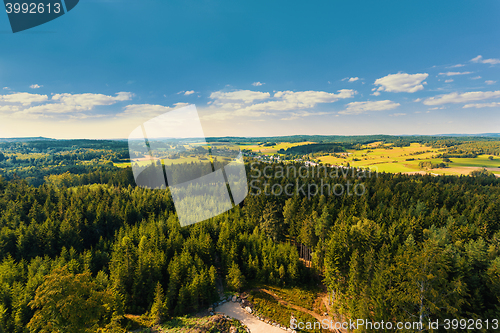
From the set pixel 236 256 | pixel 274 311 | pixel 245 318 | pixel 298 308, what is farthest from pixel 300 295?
pixel 236 256

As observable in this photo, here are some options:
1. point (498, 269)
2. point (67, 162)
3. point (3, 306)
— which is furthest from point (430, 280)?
point (67, 162)

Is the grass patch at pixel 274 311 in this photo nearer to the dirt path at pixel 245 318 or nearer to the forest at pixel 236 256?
the dirt path at pixel 245 318

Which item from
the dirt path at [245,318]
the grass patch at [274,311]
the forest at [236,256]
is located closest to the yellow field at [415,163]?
the forest at [236,256]

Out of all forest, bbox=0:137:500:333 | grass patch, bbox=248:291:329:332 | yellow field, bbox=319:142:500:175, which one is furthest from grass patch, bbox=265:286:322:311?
yellow field, bbox=319:142:500:175

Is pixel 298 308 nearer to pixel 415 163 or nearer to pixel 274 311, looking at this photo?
pixel 274 311

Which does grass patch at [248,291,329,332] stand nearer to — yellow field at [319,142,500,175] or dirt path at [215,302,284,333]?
dirt path at [215,302,284,333]

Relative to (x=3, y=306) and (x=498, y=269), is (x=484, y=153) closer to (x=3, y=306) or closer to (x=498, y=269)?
(x=498, y=269)

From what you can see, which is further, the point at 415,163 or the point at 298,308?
the point at 415,163
